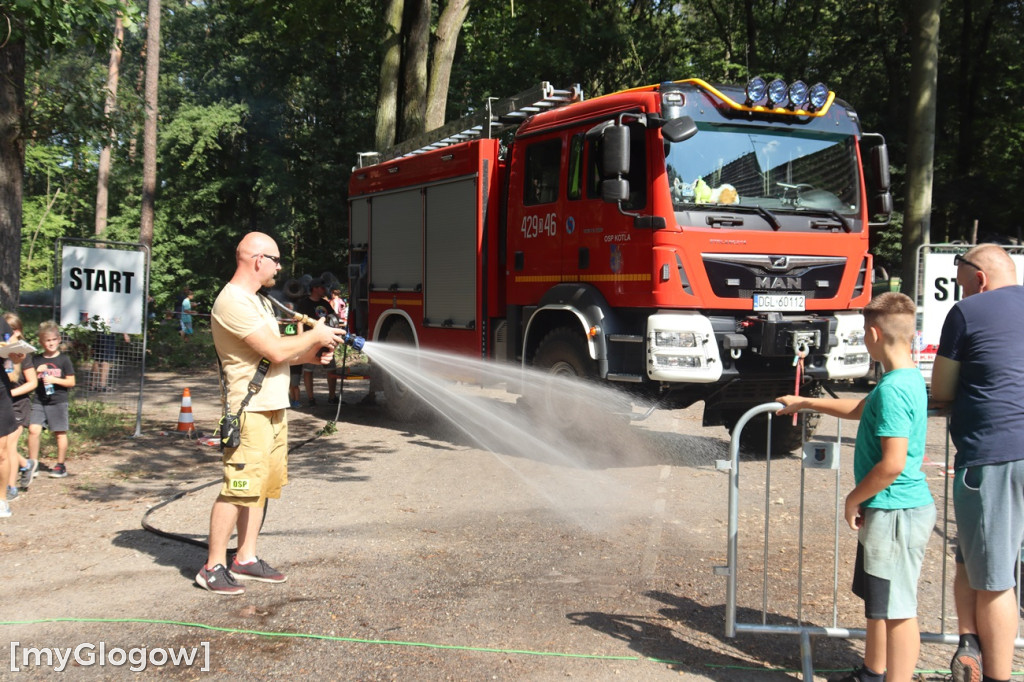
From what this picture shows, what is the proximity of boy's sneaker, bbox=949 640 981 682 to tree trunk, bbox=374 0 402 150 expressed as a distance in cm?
1341

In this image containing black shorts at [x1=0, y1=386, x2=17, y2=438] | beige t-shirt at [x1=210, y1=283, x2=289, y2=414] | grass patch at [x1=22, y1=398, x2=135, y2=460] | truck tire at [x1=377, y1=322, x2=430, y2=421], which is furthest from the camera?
truck tire at [x1=377, y1=322, x2=430, y2=421]

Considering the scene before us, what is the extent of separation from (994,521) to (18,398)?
22.9 feet

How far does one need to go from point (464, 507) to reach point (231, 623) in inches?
110

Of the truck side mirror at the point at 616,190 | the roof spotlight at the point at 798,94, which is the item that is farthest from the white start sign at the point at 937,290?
the truck side mirror at the point at 616,190

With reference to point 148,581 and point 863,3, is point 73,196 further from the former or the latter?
point 148,581

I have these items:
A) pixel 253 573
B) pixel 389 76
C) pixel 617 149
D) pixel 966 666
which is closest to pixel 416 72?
pixel 389 76

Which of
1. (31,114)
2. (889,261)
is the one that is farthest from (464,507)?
(889,261)

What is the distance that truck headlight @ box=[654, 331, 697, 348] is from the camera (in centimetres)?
799

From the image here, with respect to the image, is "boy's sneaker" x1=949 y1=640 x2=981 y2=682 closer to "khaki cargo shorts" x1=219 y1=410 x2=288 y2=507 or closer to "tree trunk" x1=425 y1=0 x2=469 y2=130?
"khaki cargo shorts" x1=219 y1=410 x2=288 y2=507

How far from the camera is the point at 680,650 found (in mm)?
4430

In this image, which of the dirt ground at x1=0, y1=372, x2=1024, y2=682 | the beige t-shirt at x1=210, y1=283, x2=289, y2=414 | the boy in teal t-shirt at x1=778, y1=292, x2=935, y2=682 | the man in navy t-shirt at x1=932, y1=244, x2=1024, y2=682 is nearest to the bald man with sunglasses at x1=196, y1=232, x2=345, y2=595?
the beige t-shirt at x1=210, y1=283, x2=289, y2=414

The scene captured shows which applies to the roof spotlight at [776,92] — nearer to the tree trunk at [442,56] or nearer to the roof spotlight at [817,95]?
the roof spotlight at [817,95]

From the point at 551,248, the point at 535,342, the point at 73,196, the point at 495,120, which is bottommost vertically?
the point at 535,342

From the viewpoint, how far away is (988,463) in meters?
3.72
